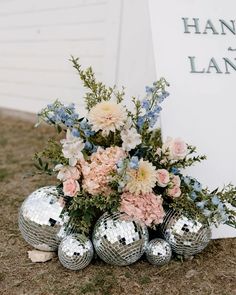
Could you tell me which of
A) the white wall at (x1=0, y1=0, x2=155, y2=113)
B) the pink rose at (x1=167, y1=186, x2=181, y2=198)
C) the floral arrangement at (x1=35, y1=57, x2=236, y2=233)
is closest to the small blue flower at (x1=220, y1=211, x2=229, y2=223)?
the floral arrangement at (x1=35, y1=57, x2=236, y2=233)

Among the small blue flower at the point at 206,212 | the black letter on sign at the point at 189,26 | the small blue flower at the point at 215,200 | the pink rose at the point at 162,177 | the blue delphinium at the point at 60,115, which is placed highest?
the black letter on sign at the point at 189,26

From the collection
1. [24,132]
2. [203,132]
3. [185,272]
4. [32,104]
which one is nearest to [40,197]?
[185,272]

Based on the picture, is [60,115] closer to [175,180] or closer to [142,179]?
[142,179]

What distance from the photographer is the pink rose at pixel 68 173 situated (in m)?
2.07

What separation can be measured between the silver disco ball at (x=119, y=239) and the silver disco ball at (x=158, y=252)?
0.03 metres

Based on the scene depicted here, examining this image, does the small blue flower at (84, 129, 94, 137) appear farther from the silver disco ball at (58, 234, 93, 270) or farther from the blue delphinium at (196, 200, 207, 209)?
the blue delphinium at (196, 200, 207, 209)

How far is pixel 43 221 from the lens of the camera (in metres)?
2.10

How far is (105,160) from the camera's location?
205 centimetres

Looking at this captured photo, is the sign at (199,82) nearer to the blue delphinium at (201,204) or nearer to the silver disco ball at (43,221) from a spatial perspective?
the blue delphinium at (201,204)

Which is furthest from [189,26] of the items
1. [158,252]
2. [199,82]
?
[158,252]

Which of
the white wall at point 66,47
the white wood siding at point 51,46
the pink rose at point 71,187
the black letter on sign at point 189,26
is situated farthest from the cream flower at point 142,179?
the white wood siding at point 51,46

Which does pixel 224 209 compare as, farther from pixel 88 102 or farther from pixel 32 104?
pixel 32 104

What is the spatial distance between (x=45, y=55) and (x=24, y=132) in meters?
0.87

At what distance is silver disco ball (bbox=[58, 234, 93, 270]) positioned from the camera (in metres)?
2.01
